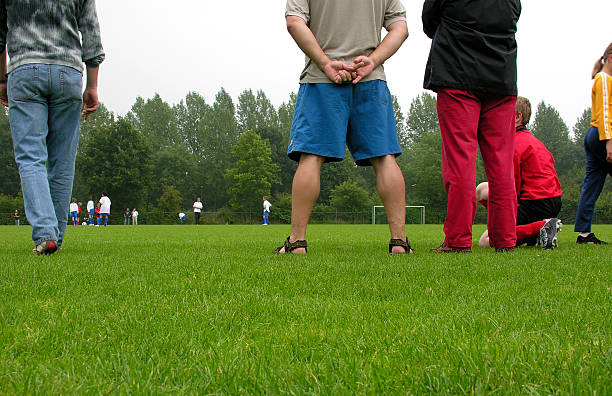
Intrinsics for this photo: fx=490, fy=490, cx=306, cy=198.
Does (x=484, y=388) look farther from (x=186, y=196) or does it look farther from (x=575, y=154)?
(x=575, y=154)

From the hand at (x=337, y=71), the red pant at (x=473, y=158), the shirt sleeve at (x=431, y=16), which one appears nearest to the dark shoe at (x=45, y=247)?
the hand at (x=337, y=71)

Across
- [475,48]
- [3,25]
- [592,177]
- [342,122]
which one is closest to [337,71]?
[342,122]

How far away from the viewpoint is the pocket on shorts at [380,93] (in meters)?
4.05

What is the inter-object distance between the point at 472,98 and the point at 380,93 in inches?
30.9

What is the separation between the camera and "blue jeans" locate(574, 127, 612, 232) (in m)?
5.60

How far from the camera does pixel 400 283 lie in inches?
90.7

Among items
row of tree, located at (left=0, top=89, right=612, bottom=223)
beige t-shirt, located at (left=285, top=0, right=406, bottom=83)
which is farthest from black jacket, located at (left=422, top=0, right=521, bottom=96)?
row of tree, located at (left=0, top=89, right=612, bottom=223)

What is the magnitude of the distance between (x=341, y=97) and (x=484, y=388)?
324cm

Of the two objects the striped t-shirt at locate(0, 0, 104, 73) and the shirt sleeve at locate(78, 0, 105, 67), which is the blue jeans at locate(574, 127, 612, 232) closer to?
the shirt sleeve at locate(78, 0, 105, 67)

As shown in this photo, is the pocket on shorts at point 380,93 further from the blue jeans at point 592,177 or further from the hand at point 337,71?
the blue jeans at point 592,177

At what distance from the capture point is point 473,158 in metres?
4.08

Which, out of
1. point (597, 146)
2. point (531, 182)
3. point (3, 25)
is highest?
point (3, 25)

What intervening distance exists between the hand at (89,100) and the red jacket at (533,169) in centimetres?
426

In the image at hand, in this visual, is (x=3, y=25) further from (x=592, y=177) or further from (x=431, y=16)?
(x=592, y=177)
